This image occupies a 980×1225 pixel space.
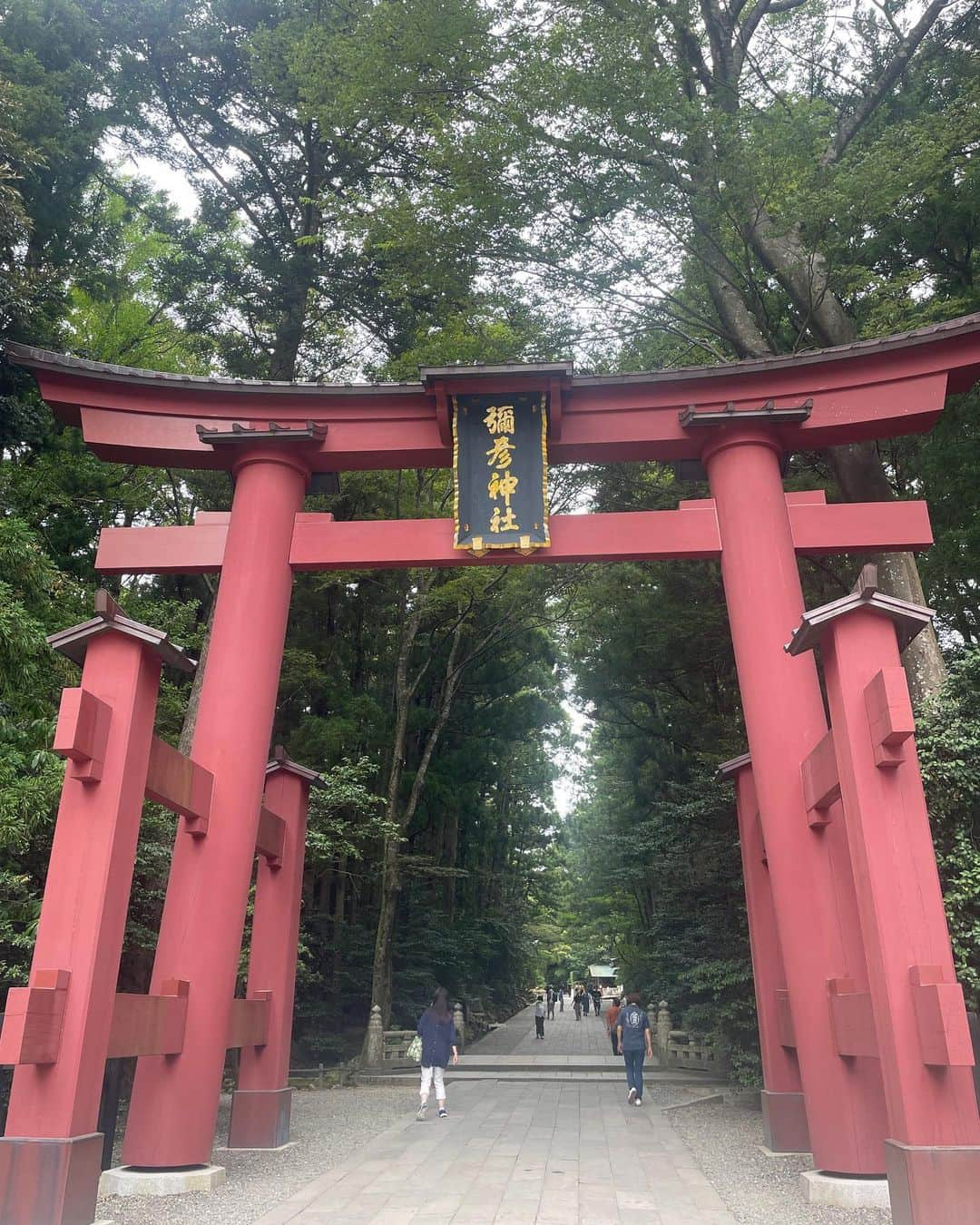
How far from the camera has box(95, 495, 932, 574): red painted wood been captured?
24.3ft

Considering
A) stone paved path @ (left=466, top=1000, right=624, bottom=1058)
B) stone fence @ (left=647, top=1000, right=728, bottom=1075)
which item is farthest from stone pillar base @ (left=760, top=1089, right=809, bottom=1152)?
stone paved path @ (left=466, top=1000, right=624, bottom=1058)

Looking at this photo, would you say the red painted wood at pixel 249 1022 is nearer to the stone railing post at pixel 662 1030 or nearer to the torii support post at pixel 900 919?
the torii support post at pixel 900 919

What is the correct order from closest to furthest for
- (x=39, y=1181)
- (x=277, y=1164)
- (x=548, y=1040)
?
(x=39, y=1181) < (x=277, y=1164) < (x=548, y=1040)

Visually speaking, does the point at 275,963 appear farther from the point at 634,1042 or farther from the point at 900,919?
the point at 900,919

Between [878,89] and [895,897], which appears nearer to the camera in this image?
[895,897]

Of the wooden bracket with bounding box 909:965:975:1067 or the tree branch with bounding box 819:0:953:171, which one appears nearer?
the wooden bracket with bounding box 909:965:975:1067

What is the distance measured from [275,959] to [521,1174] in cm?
271

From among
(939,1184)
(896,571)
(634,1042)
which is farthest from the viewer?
(634,1042)

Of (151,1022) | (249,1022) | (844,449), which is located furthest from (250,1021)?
(844,449)

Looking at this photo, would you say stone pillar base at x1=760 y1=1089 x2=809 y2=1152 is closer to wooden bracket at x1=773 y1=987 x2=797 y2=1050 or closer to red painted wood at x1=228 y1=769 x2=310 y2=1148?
wooden bracket at x1=773 y1=987 x2=797 y2=1050

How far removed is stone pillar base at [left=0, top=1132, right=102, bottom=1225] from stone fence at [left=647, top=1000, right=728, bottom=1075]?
440 inches

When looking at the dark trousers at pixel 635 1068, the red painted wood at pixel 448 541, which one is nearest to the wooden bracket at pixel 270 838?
the red painted wood at pixel 448 541

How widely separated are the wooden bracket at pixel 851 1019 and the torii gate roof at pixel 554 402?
447 cm

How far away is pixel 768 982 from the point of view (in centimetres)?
763
